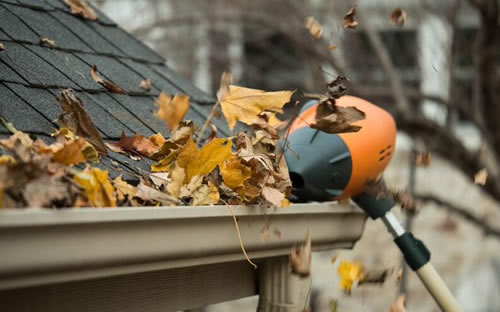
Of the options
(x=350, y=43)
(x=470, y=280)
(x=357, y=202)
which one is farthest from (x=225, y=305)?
(x=357, y=202)

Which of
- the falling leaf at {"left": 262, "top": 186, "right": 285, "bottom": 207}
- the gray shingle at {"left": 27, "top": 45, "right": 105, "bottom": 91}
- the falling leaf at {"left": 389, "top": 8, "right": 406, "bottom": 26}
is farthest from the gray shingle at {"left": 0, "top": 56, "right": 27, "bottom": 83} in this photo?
the falling leaf at {"left": 389, "top": 8, "right": 406, "bottom": 26}

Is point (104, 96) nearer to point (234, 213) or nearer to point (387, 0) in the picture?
point (234, 213)

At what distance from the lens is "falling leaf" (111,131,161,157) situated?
72.0 inches

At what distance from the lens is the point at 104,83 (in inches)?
85.0

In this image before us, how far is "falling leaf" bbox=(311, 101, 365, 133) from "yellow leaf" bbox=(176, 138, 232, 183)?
0.90 ft

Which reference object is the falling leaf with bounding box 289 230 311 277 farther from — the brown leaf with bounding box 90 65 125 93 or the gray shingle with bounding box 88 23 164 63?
the gray shingle with bounding box 88 23 164 63

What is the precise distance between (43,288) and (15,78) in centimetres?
69

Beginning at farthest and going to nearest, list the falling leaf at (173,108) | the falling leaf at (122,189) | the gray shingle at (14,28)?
the gray shingle at (14,28)
the falling leaf at (173,108)
the falling leaf at (122,189)

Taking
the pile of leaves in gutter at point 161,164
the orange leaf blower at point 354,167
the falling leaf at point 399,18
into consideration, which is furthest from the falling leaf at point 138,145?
the falling leaf at point 399,18

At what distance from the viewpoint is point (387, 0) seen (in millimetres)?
8422

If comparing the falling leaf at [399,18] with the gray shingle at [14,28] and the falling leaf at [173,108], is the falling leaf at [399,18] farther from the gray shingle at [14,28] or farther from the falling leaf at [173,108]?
the gray shingle at [14,28]

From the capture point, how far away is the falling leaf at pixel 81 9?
265 centimetres

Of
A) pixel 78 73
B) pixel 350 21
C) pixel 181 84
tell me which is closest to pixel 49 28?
pixel 78 73

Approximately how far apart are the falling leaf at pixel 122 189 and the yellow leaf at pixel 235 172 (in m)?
0.23
